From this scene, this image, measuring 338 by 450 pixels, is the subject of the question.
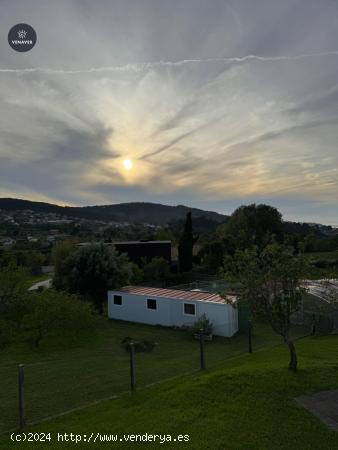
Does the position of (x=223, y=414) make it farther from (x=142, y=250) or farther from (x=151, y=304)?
(x=142, y=250)

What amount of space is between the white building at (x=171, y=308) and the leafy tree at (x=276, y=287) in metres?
9.12

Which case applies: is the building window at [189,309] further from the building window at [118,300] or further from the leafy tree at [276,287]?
the leafy tree at [276,287]

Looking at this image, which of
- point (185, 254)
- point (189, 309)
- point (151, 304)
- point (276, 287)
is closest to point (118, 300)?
point (151, 304)

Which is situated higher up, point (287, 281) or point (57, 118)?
point (57, 118)

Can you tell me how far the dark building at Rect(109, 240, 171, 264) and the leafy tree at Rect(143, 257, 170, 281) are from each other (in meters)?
2.40

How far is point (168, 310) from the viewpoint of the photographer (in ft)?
75.7

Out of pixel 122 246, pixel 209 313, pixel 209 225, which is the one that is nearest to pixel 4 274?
pixel 209 313

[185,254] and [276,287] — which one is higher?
[185,254]

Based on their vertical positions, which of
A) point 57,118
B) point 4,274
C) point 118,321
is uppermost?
point 57,118

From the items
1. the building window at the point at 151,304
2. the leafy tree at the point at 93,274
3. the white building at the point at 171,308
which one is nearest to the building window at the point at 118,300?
the white building at the point at 171,308

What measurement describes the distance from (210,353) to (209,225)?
10586 centimetres

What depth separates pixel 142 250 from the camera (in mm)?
43656

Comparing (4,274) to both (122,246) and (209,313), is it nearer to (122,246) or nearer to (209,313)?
(209,313)

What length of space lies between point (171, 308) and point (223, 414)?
616 inches
